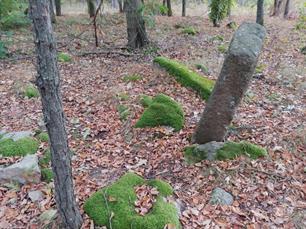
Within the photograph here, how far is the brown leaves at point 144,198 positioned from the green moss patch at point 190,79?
351 centimetres

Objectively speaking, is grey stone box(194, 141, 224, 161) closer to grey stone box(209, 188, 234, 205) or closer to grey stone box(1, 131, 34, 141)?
grey stone box(209, 188, 234, 205)

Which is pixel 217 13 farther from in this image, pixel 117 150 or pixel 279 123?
pixel 117 150

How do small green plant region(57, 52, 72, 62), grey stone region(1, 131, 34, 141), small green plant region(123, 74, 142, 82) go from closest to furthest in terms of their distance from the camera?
1. grey stone region(1, 131, 34, 141)
2. small green plant region(123, 74, 142, 82)
3. small green plant region(57, 52, 72, 62)

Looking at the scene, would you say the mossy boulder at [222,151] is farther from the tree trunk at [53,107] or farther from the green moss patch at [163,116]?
the tree trunk at [53,107]

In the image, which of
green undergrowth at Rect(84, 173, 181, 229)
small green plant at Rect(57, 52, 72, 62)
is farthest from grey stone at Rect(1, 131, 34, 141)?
small green plant at Rect(57, 52, 72, 62)

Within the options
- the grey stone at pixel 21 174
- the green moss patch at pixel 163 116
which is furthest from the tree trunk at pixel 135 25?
the grey stone at pixel 21 174

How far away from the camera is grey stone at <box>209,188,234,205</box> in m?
4.68

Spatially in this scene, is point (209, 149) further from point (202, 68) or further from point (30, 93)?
point (30, 93)

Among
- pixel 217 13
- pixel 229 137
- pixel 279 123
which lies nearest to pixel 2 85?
pixel 229 137

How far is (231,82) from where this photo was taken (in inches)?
206

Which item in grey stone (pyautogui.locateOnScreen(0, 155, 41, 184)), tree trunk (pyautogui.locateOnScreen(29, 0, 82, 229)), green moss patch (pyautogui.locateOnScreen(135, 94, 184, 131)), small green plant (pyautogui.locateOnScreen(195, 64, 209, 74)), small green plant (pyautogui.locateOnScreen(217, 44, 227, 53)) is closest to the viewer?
tree trunk (pyautogui.locateOnScreen(29, 0, 82, 229))

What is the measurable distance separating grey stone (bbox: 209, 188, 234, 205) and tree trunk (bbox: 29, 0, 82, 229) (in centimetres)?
184

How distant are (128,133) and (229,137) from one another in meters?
1.89

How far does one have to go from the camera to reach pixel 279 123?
6.66 metres
